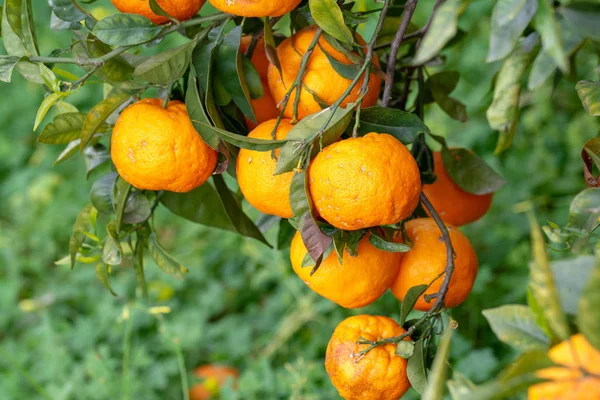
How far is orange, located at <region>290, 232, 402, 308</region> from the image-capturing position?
66 cm

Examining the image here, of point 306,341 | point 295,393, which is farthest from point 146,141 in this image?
point 306,341

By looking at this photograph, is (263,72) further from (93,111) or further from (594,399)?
(594,399)

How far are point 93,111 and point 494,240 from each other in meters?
1.19

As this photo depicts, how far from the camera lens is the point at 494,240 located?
1.65 metres

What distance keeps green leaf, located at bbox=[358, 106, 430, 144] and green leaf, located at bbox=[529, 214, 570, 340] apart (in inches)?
11.0

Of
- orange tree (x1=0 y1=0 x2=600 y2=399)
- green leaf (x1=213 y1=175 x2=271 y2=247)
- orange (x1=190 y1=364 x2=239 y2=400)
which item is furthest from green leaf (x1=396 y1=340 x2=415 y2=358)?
orange (x1=190 y1=364 x2=239 y2=400)

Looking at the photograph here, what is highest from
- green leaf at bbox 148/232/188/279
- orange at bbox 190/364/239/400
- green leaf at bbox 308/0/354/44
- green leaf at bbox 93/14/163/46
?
green leaf at bbox 308/0/354/44

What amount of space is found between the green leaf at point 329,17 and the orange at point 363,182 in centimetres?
10

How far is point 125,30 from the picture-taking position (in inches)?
26.0

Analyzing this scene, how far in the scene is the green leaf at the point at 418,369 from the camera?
0.62m

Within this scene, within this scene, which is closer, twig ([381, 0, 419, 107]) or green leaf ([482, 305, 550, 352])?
green leaf ([482, 305, 550, 352])

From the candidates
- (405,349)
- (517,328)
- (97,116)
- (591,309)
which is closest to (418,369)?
(405,349)

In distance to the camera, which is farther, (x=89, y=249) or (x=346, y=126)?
(x=89, y=249)

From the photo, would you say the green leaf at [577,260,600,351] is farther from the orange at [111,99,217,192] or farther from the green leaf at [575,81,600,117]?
the orange at [111,99,217,192]
